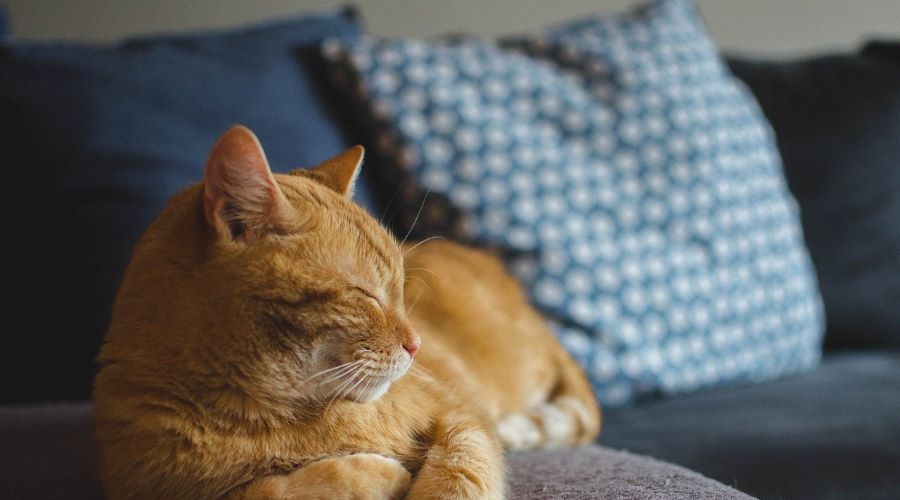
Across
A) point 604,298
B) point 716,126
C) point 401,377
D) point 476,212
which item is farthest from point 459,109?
point 401,377

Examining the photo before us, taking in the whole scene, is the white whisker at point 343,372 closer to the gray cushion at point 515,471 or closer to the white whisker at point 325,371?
the white whisker at point 325,371

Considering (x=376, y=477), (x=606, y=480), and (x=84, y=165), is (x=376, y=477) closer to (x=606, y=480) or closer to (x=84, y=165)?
(x=606, y=480)

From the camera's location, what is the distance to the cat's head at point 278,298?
724 millimetres

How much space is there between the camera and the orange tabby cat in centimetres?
72

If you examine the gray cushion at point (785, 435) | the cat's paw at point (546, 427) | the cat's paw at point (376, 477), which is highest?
the cat's paw at point (376, 477)

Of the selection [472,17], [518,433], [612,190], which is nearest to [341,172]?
[518,433]

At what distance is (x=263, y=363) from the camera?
736mm

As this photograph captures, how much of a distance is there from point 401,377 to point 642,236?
0.78m

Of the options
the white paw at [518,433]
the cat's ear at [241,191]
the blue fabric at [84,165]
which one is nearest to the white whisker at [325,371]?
the cat's ear at [241,191]

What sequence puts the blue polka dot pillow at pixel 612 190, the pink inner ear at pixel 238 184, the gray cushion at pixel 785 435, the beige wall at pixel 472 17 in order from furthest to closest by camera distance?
1. the beige wall at pixel 472 17
2. the blue polka dot pillow at pixel 612 190
3. the gray cushion at pixel 785 435
4. the pink inner ear at pixel 238 184

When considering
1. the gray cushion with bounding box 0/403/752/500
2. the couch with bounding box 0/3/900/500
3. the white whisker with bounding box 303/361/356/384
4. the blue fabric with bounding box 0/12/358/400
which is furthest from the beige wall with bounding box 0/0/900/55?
the white whisker with bounding box 303/361/356/384

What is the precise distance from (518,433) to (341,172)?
46cm

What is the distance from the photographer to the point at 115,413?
0.75 meters

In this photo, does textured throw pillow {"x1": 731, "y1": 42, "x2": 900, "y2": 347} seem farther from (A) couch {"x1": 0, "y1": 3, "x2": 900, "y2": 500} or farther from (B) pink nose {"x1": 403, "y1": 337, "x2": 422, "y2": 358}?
(B) pink nose {"x1": 403, "y1": 337, "x2": 422, "y2": 358}
